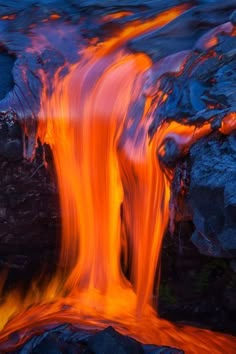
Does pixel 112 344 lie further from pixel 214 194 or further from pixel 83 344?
pixel 214 194

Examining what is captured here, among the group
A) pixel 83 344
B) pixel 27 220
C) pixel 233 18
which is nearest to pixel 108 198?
pixel 27 220

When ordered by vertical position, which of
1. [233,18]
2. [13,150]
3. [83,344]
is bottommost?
[83,344]

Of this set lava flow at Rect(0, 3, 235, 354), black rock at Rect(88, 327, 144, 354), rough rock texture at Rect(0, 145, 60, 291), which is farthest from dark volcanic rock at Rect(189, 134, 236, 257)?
rough rock texture at Rect(0, 145, 60, 291)

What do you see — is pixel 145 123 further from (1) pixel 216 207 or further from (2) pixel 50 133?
(1) pixel 216 207

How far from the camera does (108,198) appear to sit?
274cm

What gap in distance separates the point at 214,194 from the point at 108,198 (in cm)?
85

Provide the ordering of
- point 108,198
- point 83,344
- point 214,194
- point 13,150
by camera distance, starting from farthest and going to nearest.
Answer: point 108,198 < point 13,150 < point 83,344 < point 214,194

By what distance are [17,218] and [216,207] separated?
125 centimetres

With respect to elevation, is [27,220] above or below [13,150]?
below

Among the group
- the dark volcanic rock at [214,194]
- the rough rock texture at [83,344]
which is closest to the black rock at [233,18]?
the dark volcanic rock at [214,194]

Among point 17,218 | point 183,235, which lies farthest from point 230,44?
point 17,218

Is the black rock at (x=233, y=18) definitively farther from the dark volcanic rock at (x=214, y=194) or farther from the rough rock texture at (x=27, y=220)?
the rough rock texture at (x=27, y=220)

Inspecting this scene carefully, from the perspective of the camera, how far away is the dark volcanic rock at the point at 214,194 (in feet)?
6.39

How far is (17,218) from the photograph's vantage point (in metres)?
2.83
